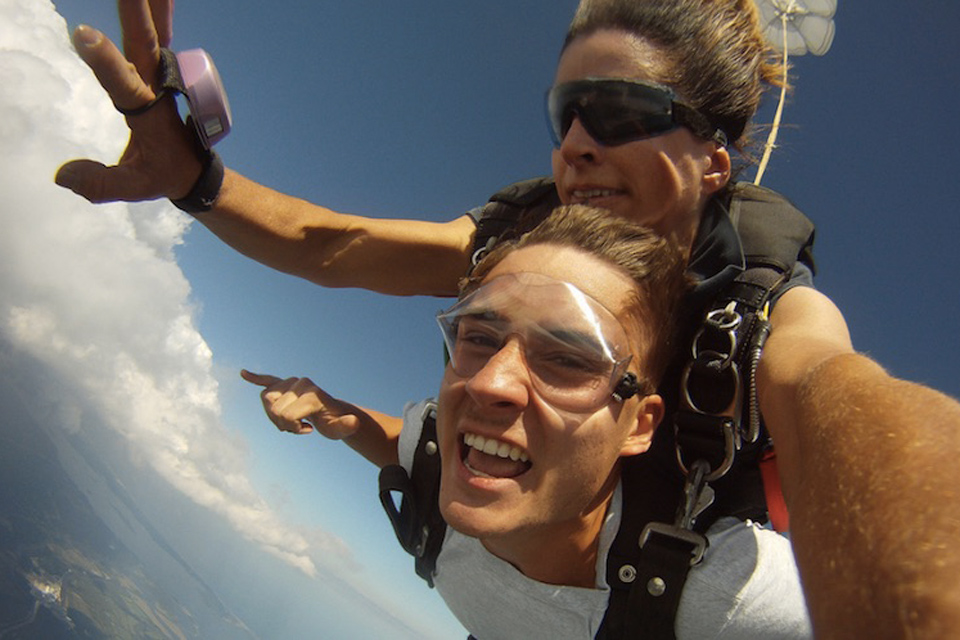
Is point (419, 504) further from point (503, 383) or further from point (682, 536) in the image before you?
point (682, 536)

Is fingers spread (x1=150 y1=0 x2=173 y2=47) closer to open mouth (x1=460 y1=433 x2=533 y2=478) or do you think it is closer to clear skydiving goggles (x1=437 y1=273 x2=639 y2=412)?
clear skydiving goggles (x1=437 y1=273 x2=639 y2=412)

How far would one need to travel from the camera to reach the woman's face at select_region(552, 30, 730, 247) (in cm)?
209

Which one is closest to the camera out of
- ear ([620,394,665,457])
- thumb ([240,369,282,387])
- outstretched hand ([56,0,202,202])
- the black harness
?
outstretched hand ([56,0,202,202])

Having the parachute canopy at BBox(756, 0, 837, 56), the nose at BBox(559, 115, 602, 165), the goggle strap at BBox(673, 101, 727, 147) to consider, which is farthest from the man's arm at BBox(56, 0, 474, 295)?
the parachute canopy at BBox(756, 0, 837, 56)

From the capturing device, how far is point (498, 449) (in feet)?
5.42

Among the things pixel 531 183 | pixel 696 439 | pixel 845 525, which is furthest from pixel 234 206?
pixel 845 525

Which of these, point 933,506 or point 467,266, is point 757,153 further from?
point 933,506

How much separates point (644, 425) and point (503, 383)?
60 centimetres

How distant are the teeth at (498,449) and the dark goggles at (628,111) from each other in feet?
4.23

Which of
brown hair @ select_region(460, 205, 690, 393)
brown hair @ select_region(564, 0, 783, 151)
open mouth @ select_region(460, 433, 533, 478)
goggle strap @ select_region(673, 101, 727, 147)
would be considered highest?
Result: brown hair @ select_region(564, 0, 783, 151)

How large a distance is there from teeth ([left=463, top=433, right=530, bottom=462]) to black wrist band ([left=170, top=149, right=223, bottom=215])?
1394 millimetres

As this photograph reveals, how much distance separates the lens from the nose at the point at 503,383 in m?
1.63

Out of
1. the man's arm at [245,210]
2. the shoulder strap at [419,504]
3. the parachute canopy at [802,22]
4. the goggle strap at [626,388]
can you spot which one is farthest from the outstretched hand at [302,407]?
the parachute canopy at [802,22]

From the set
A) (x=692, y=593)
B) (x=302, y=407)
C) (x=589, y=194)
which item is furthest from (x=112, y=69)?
(x=692, y=593)
